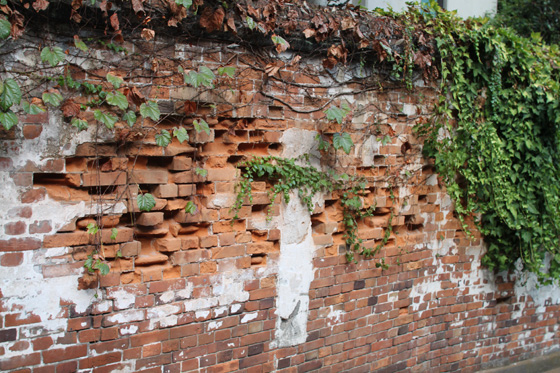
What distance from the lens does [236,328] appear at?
3.37 metres

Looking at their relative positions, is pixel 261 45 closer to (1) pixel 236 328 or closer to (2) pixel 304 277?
(2) pixel 304 277

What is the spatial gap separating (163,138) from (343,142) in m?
1.39

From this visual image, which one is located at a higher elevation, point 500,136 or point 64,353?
point 500,136

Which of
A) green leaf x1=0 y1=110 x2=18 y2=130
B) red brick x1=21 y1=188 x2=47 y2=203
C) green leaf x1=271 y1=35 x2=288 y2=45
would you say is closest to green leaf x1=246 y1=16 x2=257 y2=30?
green leaf x1=271 y1=35 x2=288 y2=45

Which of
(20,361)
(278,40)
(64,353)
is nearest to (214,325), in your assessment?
(64,353)

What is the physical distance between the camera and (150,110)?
2.85 m

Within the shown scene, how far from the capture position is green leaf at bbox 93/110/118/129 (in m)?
2.70

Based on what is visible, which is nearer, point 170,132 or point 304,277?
point 170,132

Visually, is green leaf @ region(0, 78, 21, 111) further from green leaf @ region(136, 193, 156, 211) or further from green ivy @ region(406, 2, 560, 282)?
green ivy @ region(406, 2, 560, 282)

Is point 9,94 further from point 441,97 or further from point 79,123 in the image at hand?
point 441,97

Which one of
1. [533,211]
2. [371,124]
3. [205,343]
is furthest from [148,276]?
[533,211]

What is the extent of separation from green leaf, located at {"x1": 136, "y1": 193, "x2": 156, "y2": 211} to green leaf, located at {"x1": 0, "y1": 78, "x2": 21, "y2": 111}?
0.84 m

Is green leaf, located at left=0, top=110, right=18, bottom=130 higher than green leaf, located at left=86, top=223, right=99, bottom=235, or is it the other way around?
green leaf, located at left=0, top=110, right=18, bottom=130

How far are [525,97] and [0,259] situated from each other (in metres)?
4.80
